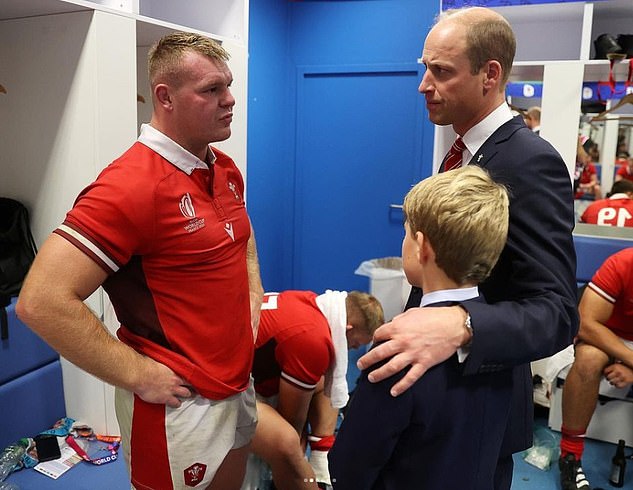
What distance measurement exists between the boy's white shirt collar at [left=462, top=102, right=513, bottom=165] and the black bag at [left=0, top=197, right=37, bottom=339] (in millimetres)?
1895

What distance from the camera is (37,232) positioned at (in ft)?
8.28

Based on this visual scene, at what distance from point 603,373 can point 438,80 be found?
2090 mm

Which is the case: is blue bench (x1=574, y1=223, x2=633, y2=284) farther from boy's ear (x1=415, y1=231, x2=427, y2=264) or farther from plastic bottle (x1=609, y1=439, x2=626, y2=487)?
boy's ear (x1=415, y1=231, x2=427, y2=264)

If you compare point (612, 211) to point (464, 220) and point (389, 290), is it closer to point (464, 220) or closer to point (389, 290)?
point (389, 290)

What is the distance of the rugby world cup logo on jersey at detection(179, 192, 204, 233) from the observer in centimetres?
145

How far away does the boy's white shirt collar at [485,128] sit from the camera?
1.21 meters

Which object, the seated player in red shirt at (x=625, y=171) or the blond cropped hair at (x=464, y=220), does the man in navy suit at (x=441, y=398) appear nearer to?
the blond cropped hair at (x=464, y=220)

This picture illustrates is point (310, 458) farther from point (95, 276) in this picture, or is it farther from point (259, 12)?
point (259, 12)

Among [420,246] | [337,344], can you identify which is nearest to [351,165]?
[337,344]

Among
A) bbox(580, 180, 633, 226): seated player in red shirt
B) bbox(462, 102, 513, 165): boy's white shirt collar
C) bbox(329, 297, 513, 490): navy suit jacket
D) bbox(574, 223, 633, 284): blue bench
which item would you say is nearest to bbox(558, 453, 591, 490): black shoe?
bbox(574, 223, 633, 284): blue bench

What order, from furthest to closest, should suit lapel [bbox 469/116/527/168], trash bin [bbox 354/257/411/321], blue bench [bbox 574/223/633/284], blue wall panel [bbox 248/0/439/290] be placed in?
blue wall panel [bbox 248/0/439/290], trash bin [bbox 354/257/411/321], blue bench [bbox 574/223/633/284], suit lapel [bbox 469/116/527/168]

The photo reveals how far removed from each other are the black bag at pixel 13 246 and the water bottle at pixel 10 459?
0.59 m

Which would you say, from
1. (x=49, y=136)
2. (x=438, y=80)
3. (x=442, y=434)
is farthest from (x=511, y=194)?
(x=49, y=136)

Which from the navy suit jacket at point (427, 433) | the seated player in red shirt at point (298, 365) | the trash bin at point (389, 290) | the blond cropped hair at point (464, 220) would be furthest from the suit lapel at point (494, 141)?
the trash bin at point (389, 290)
